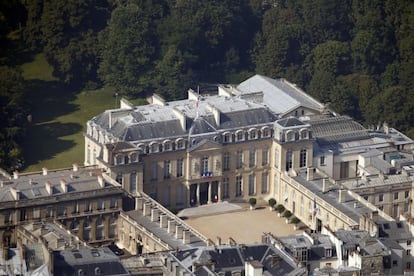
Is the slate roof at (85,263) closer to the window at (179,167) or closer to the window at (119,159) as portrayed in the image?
the window at (119,159)

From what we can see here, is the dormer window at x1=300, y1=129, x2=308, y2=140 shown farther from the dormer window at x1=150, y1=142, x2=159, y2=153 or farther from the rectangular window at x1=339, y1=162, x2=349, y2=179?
the dormer window at x1=150, y1=142, x2=159, y2=153

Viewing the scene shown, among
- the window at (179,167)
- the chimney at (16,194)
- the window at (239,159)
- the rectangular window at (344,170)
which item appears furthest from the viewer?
the rectangular window at (344,170)

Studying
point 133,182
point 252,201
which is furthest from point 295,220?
point 133,182

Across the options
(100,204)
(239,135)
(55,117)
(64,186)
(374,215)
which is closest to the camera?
(374,215)

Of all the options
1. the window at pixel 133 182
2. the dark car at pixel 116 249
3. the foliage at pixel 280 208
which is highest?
the window at pixel 133 182

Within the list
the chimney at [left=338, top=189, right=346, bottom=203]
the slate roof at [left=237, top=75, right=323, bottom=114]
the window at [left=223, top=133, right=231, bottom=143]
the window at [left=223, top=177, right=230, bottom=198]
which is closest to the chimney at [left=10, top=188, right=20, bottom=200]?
the window at [left=223, top=133, right=231, bottom=143]

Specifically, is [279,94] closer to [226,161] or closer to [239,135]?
[239,135]

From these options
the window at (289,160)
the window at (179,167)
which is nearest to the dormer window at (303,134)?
the window at (289,160)

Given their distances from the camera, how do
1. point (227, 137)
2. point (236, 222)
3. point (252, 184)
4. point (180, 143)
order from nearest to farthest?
point (236, 222) < point (180, 143) < point (227, 137) < point (252, 184)
